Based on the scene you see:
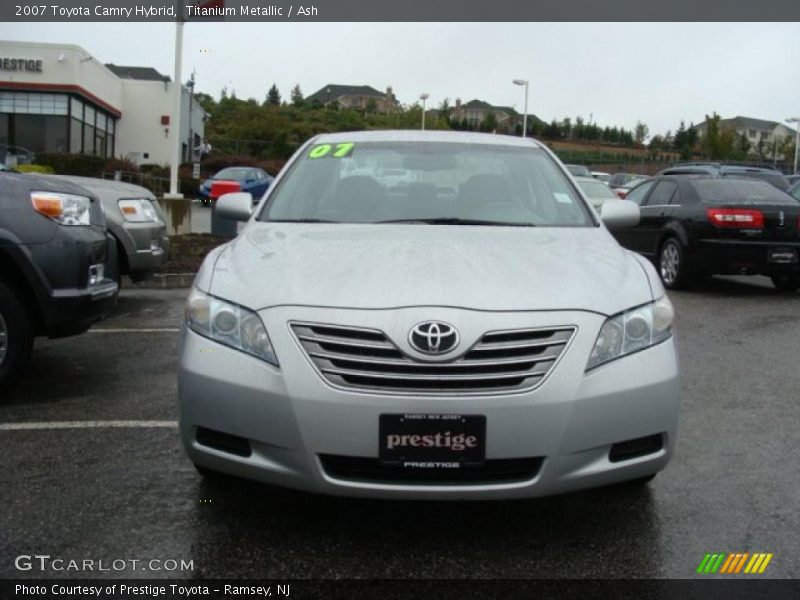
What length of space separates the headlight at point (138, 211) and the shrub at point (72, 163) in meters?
19.6

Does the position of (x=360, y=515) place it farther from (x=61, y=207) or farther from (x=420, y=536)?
(x=61, y=207)

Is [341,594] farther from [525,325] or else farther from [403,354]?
[525,325]

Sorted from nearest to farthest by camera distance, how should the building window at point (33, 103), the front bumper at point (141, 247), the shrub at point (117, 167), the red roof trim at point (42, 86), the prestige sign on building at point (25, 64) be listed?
the front bumper at point (141, 247), the shrub at point (117, 167), the prestige sign on building at point (25, 64), the red roof trim at point (42, 86), the building window at point (33, 103)

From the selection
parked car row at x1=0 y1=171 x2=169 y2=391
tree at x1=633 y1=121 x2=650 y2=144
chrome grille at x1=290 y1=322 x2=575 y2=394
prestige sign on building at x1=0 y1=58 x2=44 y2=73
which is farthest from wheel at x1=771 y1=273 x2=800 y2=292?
tree at x1=633 y1=121 x2=650 y2=144

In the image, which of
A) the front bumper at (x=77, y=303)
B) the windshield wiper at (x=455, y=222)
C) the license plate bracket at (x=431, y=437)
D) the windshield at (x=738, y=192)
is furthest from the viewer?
the windshield at (x=738, y=192)

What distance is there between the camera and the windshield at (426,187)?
414 centimetres

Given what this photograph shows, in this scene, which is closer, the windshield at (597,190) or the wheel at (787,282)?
→ the wheel at (787,282)

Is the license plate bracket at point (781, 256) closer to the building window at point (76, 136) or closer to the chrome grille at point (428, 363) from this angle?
the chrome grille at point (428, 363)

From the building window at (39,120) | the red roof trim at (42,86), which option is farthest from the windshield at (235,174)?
the building window at (39,120)

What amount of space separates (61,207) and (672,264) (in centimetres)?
741

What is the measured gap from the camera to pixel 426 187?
434 cm

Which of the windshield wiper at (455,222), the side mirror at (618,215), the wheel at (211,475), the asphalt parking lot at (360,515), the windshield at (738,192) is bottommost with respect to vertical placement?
the asphalt parking lot at (360,515)

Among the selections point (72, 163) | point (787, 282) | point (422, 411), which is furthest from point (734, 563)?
point (72, 163)

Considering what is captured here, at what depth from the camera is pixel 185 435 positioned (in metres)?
3.08
